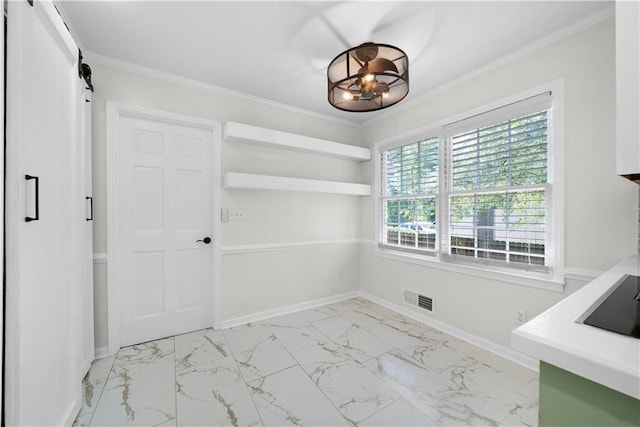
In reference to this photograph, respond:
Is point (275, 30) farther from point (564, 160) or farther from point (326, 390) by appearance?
point (326, 390)

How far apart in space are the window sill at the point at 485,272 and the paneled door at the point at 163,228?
226 cm

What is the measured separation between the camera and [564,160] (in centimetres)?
198

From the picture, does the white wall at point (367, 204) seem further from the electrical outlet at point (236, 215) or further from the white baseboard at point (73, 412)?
the white baseboard at point (73, 412)

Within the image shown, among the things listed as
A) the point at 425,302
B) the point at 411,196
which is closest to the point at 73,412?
the point at 425,302

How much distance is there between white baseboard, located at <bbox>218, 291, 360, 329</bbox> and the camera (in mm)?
2883

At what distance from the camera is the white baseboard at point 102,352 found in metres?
2.26

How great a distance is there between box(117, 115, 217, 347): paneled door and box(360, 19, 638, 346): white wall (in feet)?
8.99

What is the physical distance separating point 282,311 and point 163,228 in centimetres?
164

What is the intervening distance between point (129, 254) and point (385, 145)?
3149 millimetres

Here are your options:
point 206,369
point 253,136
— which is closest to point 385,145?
point 253,136

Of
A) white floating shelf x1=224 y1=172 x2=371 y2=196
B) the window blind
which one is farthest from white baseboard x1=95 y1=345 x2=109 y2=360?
the window blind

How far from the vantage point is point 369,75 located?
1.80 m

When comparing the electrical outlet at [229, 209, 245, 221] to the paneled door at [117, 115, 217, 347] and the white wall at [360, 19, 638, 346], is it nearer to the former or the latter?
the paneled door at [117, 115, 217, 347]

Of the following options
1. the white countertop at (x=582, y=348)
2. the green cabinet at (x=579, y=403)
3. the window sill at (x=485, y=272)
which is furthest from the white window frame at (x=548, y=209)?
the green cabinet at (x=579, y=403)
